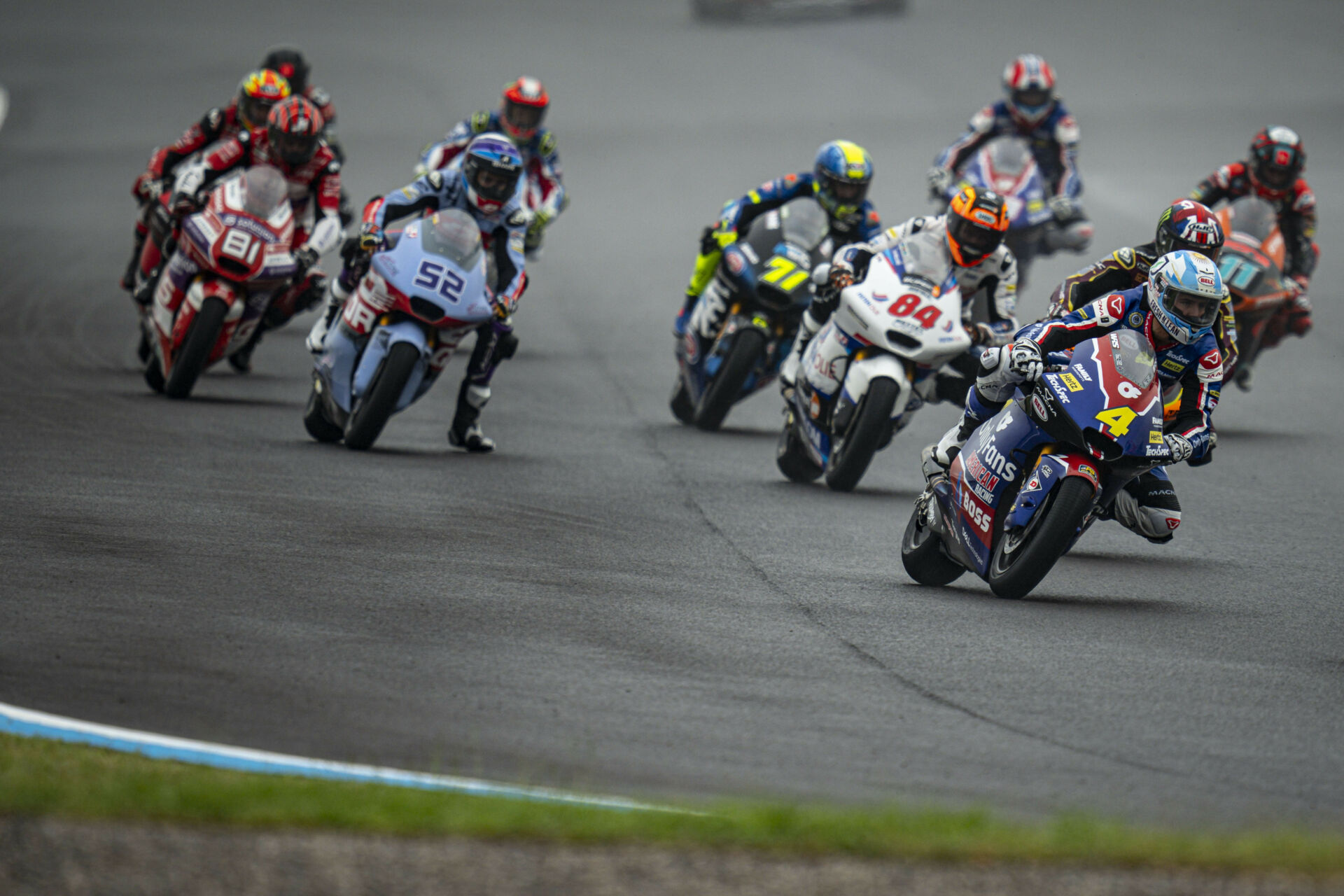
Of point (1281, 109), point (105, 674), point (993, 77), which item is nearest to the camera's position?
point (105, 674)

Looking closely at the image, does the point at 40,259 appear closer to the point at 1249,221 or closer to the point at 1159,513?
the point at 1249,221

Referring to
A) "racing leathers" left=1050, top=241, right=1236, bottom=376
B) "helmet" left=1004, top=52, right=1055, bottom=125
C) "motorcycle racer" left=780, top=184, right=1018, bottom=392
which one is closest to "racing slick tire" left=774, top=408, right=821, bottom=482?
"motorcycle racer" left=780, top=184, right=1018, bottom=392

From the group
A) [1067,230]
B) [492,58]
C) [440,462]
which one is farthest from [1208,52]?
[440,462]

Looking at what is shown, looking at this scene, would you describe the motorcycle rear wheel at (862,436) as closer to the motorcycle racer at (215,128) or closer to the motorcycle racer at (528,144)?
the motorcycle racer at (215,128)

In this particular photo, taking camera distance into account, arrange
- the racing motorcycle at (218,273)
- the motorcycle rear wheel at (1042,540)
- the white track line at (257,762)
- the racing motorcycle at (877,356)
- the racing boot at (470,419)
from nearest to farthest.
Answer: the white track line at (257,762) → the motorcycle rear wheel at (1042,540) → the racing motorcycle at (877,356) → the racing boot at (470,419) → the racing motorcycle at (218,273)

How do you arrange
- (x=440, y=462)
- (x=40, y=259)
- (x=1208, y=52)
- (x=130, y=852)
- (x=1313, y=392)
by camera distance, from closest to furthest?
(x=130, y=852) < (x=440, y=462) < (x=1313, y=392) < (x=40, y=259) < (x=1208, y=52)

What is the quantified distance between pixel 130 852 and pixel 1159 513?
6.08 m

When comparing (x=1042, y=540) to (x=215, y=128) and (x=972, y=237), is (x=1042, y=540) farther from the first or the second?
(x=215, y=128)

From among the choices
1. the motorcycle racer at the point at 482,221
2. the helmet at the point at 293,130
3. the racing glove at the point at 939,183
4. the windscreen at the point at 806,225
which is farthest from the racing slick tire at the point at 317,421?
the racing glove at the point at 939,183

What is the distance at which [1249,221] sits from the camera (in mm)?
14867

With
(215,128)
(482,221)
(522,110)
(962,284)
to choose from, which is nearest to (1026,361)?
(962,284)

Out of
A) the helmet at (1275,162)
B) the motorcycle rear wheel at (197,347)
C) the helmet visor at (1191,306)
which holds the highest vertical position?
the helmet visor at (1191,306)

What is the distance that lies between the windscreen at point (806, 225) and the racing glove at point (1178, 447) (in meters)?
5.61

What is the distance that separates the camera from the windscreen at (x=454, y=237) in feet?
39.5
